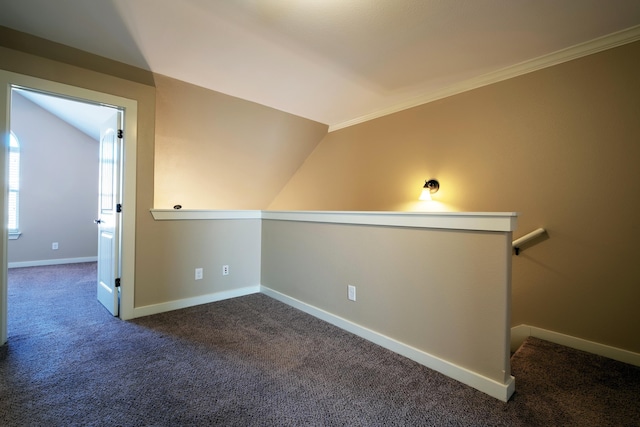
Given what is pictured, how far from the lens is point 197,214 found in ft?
10.2

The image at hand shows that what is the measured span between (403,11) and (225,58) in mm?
1407

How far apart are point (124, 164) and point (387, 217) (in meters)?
2.37

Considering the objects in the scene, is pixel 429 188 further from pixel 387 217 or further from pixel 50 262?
pixel 50 262

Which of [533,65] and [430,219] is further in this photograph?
[533,65]

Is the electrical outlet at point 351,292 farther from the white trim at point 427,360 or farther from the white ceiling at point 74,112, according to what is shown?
the white ceiling at point 74,112

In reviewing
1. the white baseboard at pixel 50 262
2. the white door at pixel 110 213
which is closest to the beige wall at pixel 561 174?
the white door at pixel 110 213

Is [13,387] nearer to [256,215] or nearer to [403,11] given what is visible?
[256,215]

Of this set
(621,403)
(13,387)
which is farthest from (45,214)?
(621,403)

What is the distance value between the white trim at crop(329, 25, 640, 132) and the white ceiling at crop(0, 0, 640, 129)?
1 centimetres

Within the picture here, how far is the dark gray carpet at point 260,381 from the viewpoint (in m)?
1.46

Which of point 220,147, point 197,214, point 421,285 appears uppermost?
point 220,147

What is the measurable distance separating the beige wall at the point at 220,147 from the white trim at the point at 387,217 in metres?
0.56

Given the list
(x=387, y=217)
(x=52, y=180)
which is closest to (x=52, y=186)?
(x=52, y=180)

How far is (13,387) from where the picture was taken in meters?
1.64
